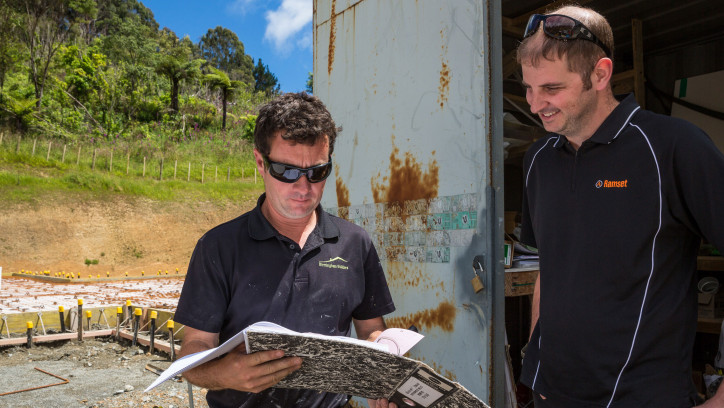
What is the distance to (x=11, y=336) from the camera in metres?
8.84

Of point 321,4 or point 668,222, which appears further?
point 321,4

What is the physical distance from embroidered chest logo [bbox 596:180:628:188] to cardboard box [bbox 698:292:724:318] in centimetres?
379

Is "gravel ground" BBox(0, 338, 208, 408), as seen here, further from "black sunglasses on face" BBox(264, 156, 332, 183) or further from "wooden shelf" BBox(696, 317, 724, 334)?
"wooden shelf" BBox(696, 317, 724, 334)

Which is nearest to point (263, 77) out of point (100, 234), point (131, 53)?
point (131, 53)

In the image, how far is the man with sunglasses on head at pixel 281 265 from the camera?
6.23ft

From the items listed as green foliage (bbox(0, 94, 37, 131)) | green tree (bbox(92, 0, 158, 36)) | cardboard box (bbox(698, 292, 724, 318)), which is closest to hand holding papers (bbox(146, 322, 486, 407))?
cardboard box (bbox(698, 292, 724, 318))

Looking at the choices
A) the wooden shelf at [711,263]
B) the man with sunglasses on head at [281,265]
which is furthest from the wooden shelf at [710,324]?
the man with sunglasses on head at [281,265]

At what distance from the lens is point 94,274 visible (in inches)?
902

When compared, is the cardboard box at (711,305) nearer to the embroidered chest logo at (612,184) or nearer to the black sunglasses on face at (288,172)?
the embroidered chest logo at (612,184)

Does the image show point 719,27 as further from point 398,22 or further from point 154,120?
point 154,120

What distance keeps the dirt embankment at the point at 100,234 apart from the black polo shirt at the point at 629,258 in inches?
935

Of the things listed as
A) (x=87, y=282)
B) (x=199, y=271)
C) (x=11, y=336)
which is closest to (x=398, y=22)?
(x=199, y=271)

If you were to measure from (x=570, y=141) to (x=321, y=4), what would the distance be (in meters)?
3.79

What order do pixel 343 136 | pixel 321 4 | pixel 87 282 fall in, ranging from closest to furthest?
pixel 343 136
pixel 321 4
pixel 87 282
